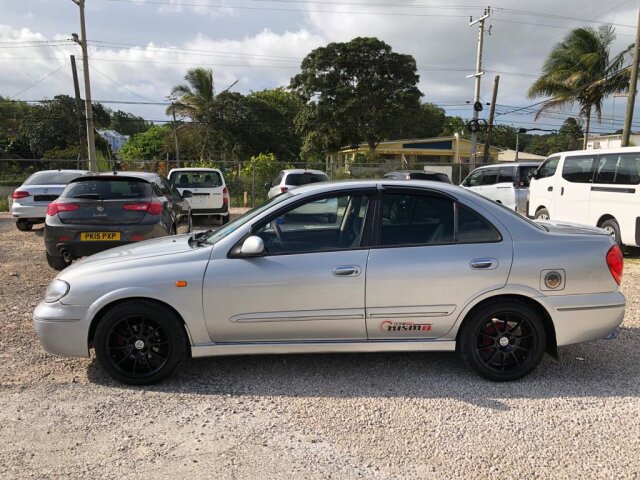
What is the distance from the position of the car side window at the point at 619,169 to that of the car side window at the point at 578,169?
222mm

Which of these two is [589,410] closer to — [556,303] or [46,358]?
[556,303]

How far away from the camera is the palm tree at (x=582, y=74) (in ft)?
84.2

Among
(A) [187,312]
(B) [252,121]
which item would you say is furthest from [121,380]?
(B) [252,121]

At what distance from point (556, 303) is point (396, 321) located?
120 centimetres

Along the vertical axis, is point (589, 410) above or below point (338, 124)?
below

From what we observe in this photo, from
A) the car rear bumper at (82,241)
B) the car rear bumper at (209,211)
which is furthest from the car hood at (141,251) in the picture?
the car rear bumper at (209,211)

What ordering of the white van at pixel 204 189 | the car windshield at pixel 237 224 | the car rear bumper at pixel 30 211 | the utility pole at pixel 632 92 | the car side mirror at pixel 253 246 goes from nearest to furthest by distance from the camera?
the car side mirror at pixel 253 246 < the car windshield at pixel 237 224 < the car rear bumper at pixel 30 211 < the white van at pixel 204 189 < the utility pole at pixel 632 92

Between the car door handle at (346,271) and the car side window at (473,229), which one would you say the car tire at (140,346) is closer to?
the car door handle at (346,271)

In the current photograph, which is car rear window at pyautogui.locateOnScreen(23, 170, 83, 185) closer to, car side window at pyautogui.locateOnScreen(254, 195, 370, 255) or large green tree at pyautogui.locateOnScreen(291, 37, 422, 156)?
car side window at pyautogui.locateOnScreen(254, 195, 370, 255)

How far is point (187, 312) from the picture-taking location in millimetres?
3760

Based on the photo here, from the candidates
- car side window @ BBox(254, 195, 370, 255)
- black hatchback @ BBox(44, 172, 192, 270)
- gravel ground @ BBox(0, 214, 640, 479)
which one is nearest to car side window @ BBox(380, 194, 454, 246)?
car side window @ BBox(254, 195, 370, 255)

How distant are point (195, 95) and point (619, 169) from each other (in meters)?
33.3

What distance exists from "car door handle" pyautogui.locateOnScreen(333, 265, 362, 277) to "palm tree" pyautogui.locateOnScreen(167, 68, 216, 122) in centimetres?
3597

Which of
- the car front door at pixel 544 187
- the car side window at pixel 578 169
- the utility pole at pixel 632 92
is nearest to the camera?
the car side window at pixel 578 169
